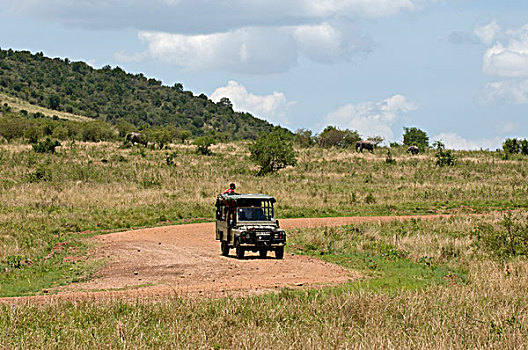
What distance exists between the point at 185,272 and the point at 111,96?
138 metres

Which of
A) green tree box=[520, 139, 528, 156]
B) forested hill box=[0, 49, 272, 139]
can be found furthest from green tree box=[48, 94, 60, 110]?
green tree box=[520, 139, 528, 156]

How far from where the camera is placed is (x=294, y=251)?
2094 centimetres

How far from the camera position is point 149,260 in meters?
18.7

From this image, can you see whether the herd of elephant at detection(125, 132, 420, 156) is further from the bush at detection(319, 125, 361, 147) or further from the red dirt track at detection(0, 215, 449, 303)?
the red dirt track at detection(0, 215, 449, 303)

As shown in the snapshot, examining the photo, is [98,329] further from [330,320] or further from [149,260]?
[149,260]

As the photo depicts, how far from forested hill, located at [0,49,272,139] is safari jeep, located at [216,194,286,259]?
4146 inches

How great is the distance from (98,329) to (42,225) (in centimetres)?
1734

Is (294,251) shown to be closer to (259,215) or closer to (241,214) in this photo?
(259,215)

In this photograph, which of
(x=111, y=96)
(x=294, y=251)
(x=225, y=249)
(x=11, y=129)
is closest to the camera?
(x=225, y=249)

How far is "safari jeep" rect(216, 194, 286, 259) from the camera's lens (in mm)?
18078

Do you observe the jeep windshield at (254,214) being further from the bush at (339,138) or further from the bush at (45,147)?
the bush at (339,138)

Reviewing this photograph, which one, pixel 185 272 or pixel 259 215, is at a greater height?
pixel 259 215

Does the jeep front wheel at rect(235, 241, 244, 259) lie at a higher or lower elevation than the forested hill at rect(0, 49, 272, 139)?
lower

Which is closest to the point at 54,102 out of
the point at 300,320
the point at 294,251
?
the point at 294,251
